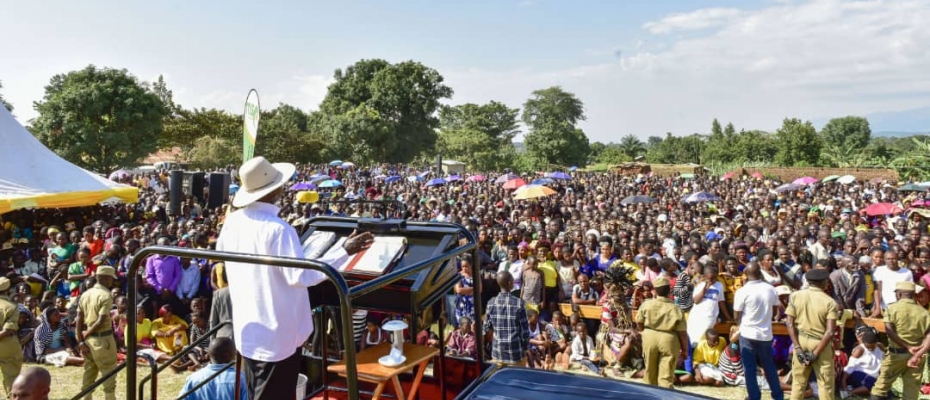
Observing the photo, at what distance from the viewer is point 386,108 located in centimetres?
4719

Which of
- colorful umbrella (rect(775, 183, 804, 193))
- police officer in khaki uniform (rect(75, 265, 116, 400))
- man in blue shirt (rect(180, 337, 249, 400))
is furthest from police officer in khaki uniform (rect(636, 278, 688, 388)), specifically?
colorful umbrella (rect(775, 183, 804, 193))

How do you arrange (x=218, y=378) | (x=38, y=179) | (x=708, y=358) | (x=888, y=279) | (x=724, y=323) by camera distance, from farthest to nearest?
(x=38, y=179) → (x=888, y=279) → (x=724, y=323) → (x=708, y=358) → (x=218, y=378)

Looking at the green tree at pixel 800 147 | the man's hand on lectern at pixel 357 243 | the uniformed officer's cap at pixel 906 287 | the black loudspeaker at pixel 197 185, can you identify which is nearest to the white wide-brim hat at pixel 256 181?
the man's hand on lectern at pixel 357 243

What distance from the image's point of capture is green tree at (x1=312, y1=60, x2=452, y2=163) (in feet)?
143

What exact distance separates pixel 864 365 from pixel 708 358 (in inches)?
58.4

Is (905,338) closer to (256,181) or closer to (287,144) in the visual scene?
(256,181)

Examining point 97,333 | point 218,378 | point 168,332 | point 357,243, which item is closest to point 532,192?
point 168,332

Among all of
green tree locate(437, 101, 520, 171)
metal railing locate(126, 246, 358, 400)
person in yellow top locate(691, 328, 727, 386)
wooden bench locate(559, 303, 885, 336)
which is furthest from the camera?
green tree locate(437, 101, 520, 171)

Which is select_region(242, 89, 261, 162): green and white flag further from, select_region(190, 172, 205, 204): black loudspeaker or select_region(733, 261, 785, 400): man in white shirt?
select_region(733, 261, 785, 400): man in white shirt

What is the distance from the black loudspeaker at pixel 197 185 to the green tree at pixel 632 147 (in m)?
58.6

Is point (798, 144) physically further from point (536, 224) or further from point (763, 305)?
point (763, 305)

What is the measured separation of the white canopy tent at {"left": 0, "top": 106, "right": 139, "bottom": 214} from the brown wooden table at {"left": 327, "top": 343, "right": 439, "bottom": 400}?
11.7 m

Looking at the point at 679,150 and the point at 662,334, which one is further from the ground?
the point at 679,150

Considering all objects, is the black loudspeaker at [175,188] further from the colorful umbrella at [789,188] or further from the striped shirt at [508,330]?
the colorful umbrella at [789,188]
